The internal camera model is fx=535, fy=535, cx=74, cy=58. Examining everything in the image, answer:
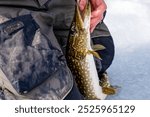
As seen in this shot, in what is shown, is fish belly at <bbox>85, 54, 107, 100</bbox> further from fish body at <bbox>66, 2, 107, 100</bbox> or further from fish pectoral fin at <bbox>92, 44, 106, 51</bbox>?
fish pectoral fin at <bbox>92, 44, 106, 51</bbox>

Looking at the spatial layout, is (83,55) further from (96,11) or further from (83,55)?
(96,11)

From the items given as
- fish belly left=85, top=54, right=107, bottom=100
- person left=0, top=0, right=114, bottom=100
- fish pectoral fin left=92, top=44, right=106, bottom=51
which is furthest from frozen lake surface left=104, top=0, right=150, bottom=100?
person left=0, top=0, right=114, bottom=100

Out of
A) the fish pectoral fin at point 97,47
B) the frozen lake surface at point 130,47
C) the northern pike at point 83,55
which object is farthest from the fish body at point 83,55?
the frozen lake surface at point 130,47

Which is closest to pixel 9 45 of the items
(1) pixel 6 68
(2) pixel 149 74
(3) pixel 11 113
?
(1) pixel 6 68

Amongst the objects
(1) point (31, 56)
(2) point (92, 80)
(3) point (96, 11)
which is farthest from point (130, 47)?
(1) point (31, 56)

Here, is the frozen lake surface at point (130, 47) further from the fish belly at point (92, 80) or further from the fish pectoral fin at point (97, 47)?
the fish pectoral fin at point (97, 47)
